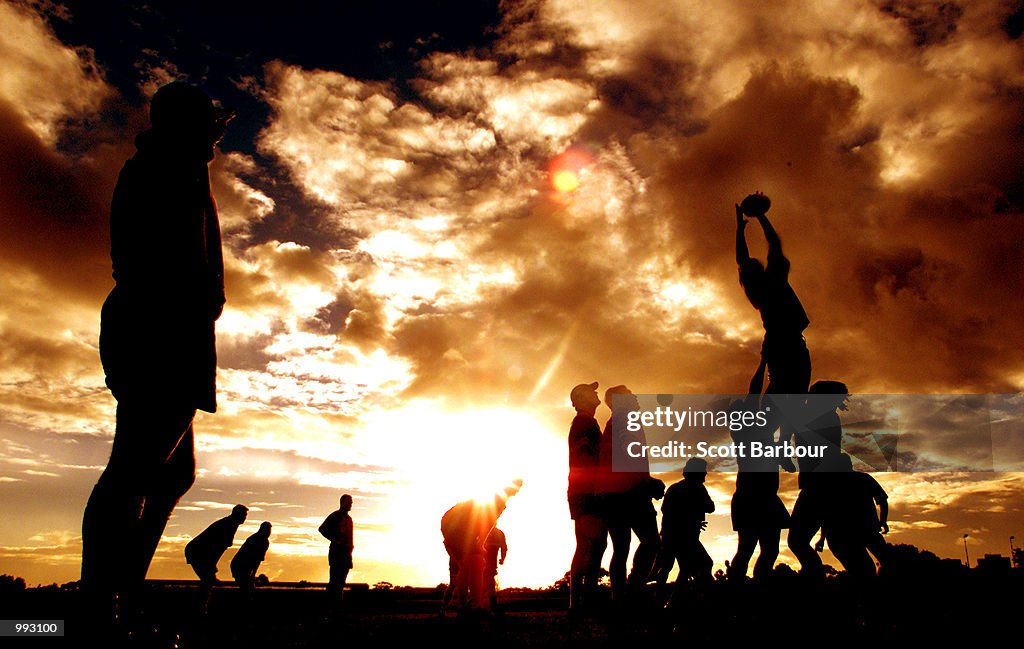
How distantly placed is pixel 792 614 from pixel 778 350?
2373 millimetres

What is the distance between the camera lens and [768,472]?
5395 mm

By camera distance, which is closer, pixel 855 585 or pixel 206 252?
pixel 206 252

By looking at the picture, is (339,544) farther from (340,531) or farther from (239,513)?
(239,513)

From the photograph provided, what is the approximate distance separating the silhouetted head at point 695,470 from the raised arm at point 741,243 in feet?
8.61

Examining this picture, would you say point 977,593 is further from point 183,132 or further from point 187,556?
point 187,556

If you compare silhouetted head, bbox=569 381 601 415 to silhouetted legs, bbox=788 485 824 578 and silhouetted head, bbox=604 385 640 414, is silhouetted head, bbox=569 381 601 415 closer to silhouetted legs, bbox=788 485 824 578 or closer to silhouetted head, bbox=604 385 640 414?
silhouetted head, bbox=604 385 640 414

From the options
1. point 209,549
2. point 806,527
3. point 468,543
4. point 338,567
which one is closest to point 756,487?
point 806,527

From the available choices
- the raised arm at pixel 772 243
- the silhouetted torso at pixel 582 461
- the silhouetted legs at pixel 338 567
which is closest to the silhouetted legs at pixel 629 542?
the silhouetted torso at pixel 582 461

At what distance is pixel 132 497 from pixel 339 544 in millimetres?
8437

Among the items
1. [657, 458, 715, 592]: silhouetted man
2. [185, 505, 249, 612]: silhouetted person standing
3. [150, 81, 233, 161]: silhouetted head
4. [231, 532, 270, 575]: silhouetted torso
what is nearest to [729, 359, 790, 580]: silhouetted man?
[657, 458, 715, 592]: silhouetted man

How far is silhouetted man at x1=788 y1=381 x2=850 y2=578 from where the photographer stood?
16.7ft

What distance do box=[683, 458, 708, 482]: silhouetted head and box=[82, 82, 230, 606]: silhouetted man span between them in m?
6.08

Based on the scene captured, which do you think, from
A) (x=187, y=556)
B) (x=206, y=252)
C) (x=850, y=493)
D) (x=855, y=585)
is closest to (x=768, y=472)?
(x=850, y=493)

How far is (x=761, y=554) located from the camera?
17.9ft
